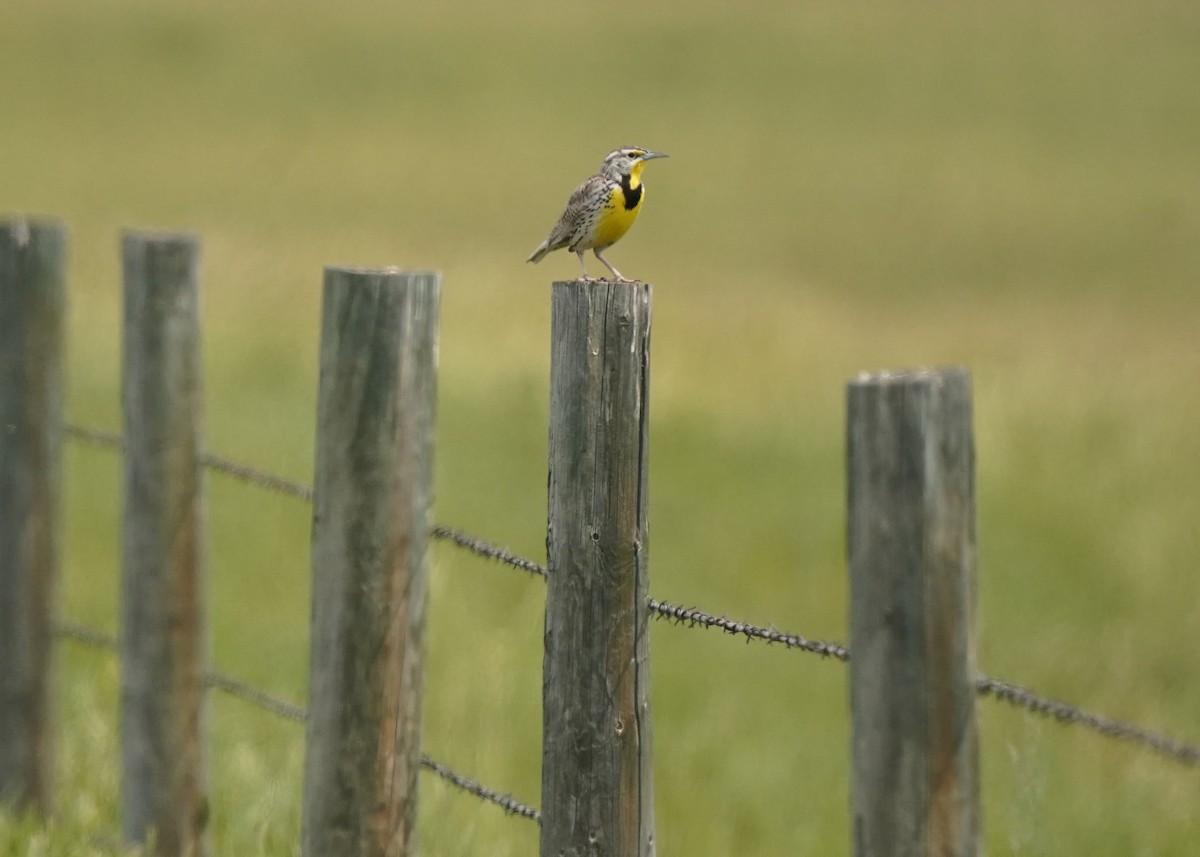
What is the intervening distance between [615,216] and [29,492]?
6.72 feet

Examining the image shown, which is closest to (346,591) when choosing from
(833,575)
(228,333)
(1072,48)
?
(833,575)

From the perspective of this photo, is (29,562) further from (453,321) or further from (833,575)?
(453,321)

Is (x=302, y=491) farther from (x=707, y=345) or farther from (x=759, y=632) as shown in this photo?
(x=707, y=345)

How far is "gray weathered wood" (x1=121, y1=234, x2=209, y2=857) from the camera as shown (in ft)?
15.9

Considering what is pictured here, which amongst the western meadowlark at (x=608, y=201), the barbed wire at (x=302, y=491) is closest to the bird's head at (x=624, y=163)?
the western meadowlark at (x=608, y=201)

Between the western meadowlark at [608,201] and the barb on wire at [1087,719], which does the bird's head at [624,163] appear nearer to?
the western meadowlark at [608,201]

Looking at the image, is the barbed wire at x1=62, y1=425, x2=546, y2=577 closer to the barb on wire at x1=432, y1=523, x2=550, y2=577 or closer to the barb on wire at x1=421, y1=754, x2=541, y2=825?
Answer: the barb on wire at x1=432, y1=523, x2=550, y2=577

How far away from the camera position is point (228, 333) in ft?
45.4

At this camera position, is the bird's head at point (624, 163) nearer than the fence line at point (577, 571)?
No

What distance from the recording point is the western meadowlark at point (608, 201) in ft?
15.7

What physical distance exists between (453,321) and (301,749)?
8.34 metres

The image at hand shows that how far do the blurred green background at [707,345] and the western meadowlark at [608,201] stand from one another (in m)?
1.78

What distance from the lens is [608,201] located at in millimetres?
4758

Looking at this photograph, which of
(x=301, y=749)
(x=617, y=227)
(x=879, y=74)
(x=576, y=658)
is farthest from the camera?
(x=879, y=74)
